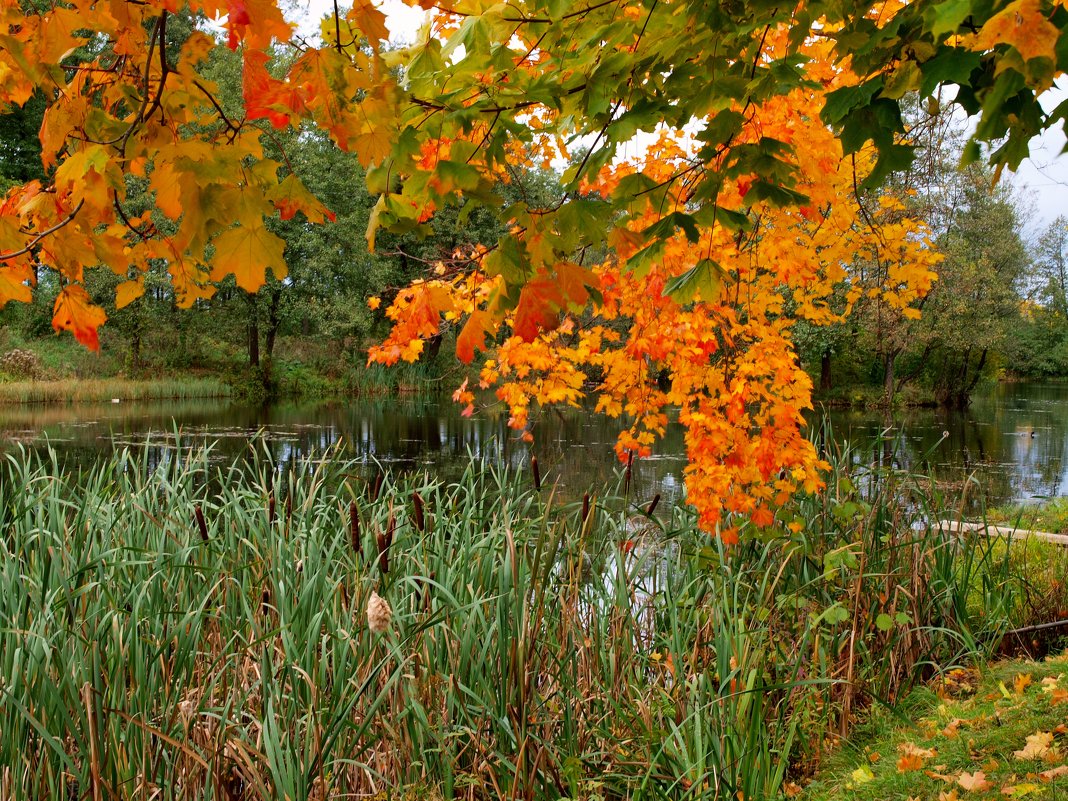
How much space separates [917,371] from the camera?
80.1ft

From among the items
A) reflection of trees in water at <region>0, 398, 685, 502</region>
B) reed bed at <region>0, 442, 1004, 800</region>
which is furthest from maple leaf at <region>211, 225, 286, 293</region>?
reflection of trees in water at <region>0, 398, 685, 502</region>

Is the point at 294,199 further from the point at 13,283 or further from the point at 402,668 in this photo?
the point at 402,668

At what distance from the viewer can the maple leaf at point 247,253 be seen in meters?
1.68

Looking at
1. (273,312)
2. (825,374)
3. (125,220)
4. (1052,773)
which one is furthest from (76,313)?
(825,374)

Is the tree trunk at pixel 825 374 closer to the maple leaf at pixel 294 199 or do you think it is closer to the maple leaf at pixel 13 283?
the maple leaf at pixel 294 199

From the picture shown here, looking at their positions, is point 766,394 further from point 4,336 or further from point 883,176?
point 4,336

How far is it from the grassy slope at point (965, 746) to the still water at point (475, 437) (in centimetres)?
529

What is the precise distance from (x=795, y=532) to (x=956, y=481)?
7441mm

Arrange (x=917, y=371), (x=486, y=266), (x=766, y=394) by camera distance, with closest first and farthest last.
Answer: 1. (x=486, y=266)
2. (x=766, y=394)
3. (x=917, y=371)

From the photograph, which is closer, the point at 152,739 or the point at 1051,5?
the point at 1051,5

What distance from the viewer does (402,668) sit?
2.20 m

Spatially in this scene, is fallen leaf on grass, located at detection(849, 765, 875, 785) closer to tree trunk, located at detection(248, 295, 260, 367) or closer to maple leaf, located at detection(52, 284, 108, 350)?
maple leaf, located at detection(52, 284, 108, 350)

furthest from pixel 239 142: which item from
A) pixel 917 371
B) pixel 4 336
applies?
pixel 917 371

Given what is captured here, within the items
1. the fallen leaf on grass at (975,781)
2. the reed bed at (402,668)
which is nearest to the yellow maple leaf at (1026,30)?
the reed bed at (402,668)
